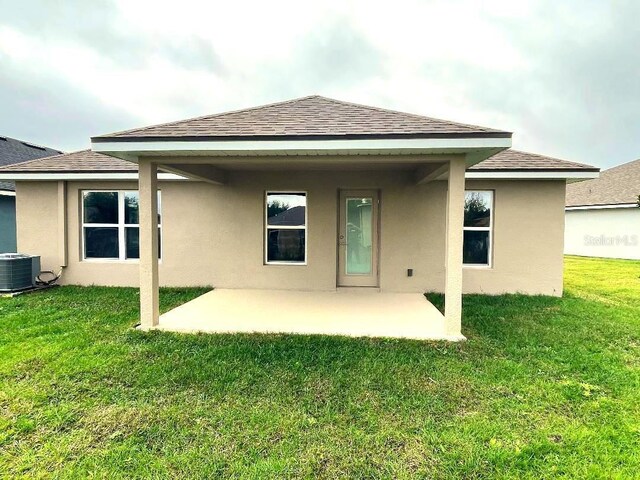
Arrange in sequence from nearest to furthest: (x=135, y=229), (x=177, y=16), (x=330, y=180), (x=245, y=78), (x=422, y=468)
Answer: (x=422, y=468) → (x=330, y=180) → (x=135, y=229) → (x=177, y=16) → (x=245, y=78)

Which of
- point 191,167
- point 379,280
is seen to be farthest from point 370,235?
point 191,167

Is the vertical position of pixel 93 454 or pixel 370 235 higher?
pixel 370 235

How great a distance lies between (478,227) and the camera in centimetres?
856

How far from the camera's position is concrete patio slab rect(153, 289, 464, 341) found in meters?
5.62

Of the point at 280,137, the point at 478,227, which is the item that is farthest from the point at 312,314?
the point at 478,227

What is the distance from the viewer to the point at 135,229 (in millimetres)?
9180

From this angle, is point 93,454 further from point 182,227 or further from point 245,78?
point 245,78

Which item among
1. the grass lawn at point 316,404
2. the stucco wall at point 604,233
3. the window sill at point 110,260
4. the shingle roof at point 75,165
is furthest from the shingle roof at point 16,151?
the stucco wall at point 604,233

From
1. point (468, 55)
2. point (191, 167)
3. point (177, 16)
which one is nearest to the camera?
point (191, 167)

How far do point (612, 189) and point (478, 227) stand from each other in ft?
57.6

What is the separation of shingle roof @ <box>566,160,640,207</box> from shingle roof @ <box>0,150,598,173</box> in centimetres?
1297

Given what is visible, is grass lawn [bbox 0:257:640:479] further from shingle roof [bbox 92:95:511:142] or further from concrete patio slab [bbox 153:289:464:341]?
shingle roof [bbox 92:95:511:142]

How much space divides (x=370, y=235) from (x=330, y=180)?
1666mm

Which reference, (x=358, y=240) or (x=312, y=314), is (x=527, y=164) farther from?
(x=312, y=314)
